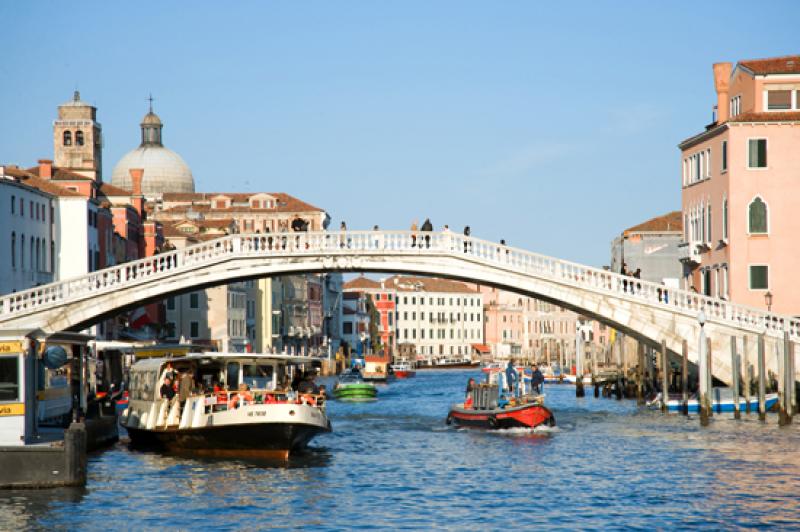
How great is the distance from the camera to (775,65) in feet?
133

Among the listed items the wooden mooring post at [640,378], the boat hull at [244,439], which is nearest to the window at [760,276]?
the wooden mooring post at [640,378]

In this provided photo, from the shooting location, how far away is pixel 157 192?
4306 inches

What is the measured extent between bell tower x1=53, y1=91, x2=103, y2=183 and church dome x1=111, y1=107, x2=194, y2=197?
73.4ft

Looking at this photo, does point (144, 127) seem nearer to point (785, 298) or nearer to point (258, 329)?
point (258, 329)

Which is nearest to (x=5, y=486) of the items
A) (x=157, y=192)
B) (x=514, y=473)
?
(x=514, y=473)

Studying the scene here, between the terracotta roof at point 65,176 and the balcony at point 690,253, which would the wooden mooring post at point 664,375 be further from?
the terracotta roof at point 65,176

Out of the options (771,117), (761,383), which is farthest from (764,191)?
(761,383)

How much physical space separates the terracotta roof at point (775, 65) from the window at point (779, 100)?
56cm

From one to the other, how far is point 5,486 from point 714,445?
14.2m

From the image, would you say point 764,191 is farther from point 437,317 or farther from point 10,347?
point 437,317

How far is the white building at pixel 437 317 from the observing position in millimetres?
148125

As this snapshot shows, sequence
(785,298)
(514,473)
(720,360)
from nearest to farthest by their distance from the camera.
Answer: (514,473), (720,360), (785,298)

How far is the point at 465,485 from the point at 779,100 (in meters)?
20.0

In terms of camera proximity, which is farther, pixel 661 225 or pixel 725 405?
pixel 661 225
